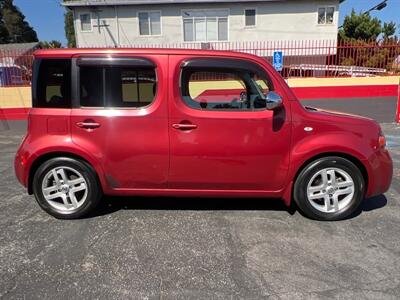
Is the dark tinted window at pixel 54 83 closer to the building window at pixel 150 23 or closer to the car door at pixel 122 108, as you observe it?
the car door at pixel 122 108

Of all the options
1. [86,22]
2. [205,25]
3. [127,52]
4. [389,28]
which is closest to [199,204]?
[127,52]

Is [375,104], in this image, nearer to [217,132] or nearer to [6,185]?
[217,132]

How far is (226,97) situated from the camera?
418 cm

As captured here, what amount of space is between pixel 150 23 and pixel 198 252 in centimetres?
2151

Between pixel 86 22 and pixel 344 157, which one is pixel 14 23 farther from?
pixel 344 157

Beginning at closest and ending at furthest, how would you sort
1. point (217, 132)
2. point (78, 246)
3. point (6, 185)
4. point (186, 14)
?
point (78, 246) → point (217, 132) → point (6, 185) → point (186, 14)

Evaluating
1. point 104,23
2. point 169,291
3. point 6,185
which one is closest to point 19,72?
point 6,185

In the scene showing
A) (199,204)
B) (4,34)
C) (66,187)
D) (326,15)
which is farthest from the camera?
(4,34)

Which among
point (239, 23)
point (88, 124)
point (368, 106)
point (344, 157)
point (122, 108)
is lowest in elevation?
point (368, 106)

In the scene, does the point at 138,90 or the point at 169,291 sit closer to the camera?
the point at 169,291

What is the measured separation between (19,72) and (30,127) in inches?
313

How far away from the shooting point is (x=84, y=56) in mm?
3850

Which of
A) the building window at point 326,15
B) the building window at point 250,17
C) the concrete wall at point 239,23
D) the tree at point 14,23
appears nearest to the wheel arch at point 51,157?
the concrete wall at point 239,23

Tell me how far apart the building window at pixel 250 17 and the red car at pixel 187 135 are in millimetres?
20200
